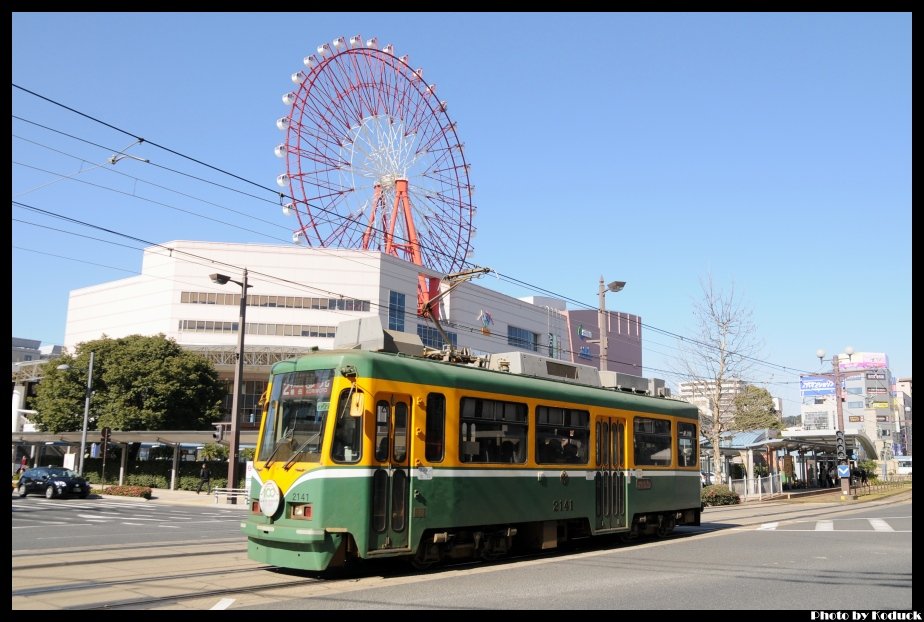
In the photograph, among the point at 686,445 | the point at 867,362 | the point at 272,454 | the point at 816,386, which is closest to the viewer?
the point at 272,454

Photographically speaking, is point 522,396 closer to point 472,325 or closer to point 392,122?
point 392,122

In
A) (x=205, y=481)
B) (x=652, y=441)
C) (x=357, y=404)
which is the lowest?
(x=205, y=481)

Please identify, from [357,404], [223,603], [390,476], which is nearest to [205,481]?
[390,476]

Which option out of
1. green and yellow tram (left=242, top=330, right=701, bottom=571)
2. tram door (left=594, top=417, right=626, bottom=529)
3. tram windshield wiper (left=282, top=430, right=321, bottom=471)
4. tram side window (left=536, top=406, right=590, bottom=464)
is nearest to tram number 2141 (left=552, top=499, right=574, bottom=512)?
green and yellow tram (left=242, top=330, right=701, bottom=571)

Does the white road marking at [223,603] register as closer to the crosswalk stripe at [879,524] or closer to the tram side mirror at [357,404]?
the tram side mirror at [357,404]

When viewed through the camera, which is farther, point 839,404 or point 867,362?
point 867,362

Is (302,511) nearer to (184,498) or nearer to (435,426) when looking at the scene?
(435,426)

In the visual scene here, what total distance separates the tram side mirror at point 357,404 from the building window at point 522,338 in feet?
234

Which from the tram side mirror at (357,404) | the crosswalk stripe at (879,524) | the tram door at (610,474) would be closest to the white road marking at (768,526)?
the crosswalk stripe at (879,524)

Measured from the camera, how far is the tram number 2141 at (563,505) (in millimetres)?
13773

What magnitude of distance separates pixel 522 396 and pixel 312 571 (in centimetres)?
436

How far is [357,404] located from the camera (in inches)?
423

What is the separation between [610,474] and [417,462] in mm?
5406

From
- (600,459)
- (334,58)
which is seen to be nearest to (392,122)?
(334,58)
